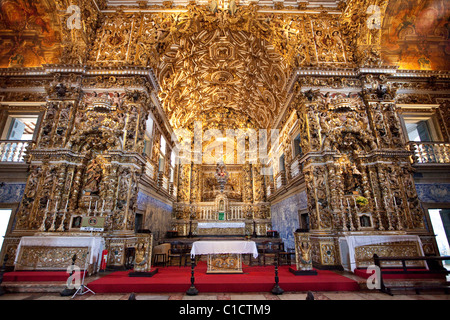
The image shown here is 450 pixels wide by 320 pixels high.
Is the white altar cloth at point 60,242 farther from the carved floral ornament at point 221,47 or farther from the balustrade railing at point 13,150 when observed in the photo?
the carved floral ornament at point 221,47

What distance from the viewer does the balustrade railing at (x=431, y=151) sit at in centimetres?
1007

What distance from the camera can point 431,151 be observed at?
10.2 meters

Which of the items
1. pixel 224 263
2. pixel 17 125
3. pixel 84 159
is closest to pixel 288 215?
pixel 224 263

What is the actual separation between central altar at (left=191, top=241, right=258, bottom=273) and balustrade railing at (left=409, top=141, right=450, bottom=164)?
9547mm

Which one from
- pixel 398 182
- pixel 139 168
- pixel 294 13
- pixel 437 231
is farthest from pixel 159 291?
pixel 294 13

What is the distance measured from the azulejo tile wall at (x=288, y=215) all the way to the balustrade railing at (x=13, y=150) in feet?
45.0

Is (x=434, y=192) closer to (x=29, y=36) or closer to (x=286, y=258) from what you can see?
(x=286, y=258)

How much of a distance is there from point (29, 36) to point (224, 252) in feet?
49.2

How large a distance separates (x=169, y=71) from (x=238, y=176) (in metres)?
11.3

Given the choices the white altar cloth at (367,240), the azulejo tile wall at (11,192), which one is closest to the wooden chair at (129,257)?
the azulejo tile wall at (11,192)

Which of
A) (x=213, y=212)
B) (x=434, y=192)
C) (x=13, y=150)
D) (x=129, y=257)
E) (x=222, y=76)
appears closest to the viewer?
(x=129, y=257)

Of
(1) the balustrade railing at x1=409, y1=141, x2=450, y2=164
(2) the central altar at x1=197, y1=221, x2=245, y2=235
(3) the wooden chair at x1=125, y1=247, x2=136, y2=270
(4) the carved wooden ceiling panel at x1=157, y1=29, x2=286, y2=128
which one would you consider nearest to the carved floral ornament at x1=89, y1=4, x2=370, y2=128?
(4) the carved wooden ceiling panel at x1=157, y1=29, x2=286, y2=128

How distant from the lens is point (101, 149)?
964 centimetres
